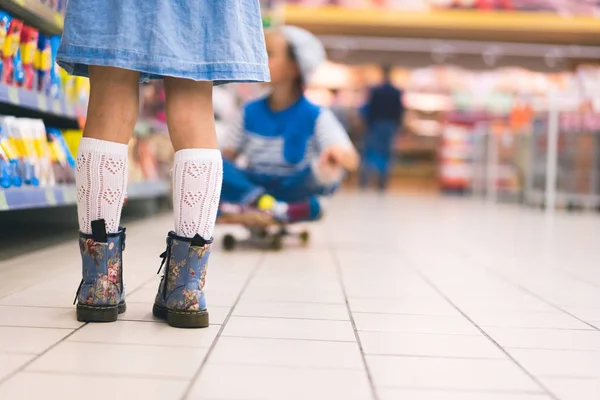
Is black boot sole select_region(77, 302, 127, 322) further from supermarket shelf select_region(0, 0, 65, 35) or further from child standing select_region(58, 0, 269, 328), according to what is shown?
supermarket shelf select_region(0, 0, 65, 35)

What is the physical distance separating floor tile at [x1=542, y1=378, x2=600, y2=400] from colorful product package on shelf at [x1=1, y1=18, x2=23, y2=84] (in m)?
2.01

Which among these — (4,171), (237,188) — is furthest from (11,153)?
(237,188)

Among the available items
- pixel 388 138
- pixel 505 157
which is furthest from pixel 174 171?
pixel 388 138

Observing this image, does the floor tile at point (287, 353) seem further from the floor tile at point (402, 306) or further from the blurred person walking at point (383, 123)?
the blurred person walking at point (383, 123)

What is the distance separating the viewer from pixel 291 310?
5.91ft

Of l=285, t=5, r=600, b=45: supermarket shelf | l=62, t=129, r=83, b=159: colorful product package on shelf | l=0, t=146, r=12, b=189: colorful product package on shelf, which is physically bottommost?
l=0, t=146, r=12, b=189: colorful product package on shelf

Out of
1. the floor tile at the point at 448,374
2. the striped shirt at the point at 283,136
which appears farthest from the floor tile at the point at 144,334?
the striped shirt at the point at 283,136

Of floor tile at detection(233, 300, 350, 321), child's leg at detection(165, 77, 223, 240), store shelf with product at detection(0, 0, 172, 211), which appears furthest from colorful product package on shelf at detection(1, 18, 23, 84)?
floor tile at detection(233, 300, 350, 321)

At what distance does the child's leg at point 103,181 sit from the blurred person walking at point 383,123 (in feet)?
27.4

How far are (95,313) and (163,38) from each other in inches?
23.1

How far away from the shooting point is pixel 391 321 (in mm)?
1709

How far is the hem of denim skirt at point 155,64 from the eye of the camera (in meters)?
1.45

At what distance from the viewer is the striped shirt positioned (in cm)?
313

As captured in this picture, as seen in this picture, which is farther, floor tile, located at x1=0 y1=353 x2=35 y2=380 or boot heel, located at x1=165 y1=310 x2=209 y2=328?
boot heel, located at x1=165 y1=310 x2=209 y2=328
